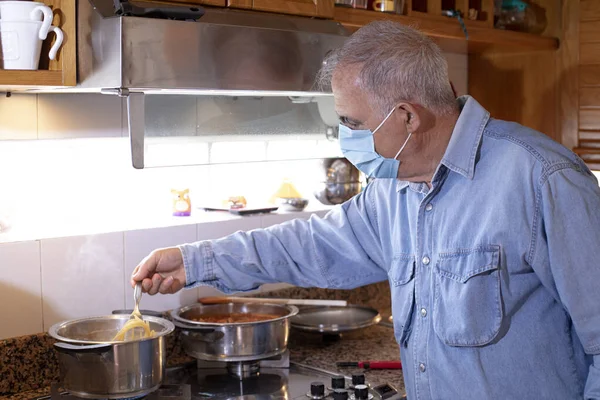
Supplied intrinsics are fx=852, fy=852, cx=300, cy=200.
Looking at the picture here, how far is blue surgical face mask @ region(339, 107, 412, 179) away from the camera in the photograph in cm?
155

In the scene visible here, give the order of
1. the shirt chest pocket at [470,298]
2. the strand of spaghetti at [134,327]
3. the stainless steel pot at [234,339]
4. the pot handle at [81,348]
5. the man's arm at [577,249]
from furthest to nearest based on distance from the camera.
→ the stainless steel pot at [234,339], the strand of spaghetti at [134,327], the pot handle at [81,348], the shirt chest pocket at [470,298], the man's arm at [577,249]

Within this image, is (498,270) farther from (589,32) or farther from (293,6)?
(589,32)

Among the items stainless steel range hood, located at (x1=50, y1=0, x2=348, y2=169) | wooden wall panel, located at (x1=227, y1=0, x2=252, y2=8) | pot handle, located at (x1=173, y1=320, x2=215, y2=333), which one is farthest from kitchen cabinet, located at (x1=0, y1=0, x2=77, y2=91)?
pot handle, located at (x1=173, y1=320, x2=215, y2=333)

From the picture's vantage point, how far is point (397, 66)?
149 centimetres

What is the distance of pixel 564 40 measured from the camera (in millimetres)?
2883

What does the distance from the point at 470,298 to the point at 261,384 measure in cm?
75

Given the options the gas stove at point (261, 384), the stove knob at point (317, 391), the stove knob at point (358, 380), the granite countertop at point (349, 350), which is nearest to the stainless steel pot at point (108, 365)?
the gas stove at point (261, 384)

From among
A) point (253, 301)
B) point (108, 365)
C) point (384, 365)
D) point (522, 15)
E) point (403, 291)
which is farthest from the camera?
point (522, 15)

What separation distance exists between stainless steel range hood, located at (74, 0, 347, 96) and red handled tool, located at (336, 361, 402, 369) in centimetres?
71

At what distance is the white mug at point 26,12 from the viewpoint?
1.68m

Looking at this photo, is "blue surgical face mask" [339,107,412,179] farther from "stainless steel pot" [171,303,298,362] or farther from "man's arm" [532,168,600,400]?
"stainless steel pot" [171,303,298,362]

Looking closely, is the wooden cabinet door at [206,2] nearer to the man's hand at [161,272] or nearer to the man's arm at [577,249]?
the man's hand at [161,272]

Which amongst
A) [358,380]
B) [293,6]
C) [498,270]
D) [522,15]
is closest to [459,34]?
[522,15]

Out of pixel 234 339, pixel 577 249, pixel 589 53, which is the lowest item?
pixel 234 339
